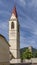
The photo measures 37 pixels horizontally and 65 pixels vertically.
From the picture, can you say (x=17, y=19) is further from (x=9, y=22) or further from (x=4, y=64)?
(x=4, y=64)

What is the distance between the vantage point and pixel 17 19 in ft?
208

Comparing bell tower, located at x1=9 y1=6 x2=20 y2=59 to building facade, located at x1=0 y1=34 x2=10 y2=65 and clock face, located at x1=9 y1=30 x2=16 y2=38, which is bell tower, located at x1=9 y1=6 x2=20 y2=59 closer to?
clock face, located at x1=9 y1=30 x2=16 y2=38

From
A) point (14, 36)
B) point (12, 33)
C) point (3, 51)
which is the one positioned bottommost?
point (14, 36)

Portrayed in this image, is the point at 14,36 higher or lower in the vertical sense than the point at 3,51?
lower

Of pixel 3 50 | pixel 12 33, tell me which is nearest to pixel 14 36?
pixel 12 33

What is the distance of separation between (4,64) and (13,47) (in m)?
39.4

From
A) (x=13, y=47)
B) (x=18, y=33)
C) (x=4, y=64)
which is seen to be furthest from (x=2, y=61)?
(x=18, y=33)

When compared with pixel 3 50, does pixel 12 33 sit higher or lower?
lower

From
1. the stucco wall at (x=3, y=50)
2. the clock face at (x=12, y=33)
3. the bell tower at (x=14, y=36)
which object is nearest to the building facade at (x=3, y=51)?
the stucco wall at (x=3, y=50)

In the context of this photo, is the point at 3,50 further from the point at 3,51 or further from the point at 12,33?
the point at 12,33

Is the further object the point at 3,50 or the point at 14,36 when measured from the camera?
the point at 14,36

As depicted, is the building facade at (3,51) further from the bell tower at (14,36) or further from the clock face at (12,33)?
the clock face at (12,33)

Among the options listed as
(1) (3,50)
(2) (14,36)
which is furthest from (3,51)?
(2) (14,36)

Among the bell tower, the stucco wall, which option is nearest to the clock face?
the bell tower
